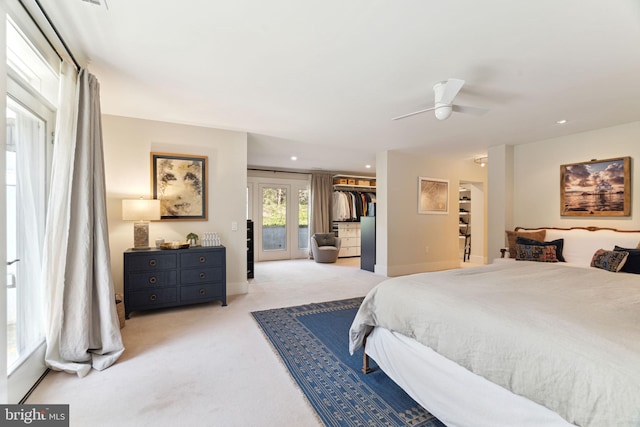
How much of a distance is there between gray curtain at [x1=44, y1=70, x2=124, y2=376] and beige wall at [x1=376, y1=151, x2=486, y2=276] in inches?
178

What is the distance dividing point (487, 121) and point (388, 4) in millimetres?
2774

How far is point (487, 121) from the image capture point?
379 cm

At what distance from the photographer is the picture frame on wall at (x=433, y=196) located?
6043 millimetres

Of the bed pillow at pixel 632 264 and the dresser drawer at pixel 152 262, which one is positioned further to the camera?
the dresser drawer at pixel 152 262

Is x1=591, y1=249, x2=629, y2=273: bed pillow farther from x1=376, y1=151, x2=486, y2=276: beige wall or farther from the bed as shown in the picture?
x1=376, y1=151, x2=486, y2=276: beige wall

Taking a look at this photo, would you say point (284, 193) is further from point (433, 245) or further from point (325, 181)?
point (433, 245)

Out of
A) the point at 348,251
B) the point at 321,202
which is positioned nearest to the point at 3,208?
the point at 321,202

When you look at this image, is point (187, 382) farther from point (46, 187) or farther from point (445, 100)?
point (445, 100)

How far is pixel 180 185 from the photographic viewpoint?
396cm

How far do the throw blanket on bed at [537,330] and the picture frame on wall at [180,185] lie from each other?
2909mm

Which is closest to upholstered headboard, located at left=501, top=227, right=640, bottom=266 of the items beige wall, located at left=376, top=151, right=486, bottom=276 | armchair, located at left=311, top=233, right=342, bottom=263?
beige wall, located at left=376, top=151, right=486, bottom=276

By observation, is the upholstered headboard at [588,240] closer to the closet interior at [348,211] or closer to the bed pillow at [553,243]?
the bed pillow at [553,243]

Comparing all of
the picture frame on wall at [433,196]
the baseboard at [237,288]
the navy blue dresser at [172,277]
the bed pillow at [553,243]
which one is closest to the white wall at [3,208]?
the navy blue dresser at [172,277]

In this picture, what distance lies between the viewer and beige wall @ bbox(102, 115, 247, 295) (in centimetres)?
363
